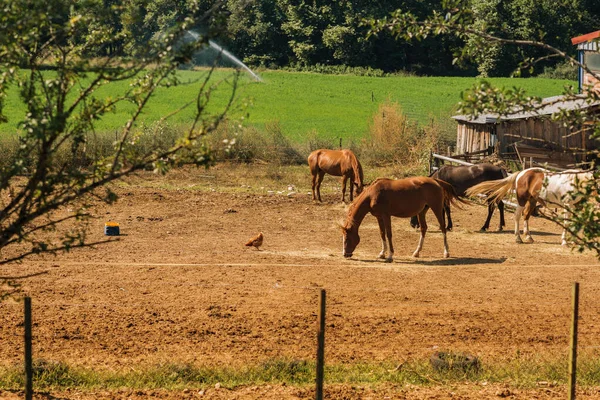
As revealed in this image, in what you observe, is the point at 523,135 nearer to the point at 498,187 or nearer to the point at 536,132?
the point at 536,132

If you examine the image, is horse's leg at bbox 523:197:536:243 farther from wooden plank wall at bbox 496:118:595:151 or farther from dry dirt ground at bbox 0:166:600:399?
wooden plank wall at bbox 496:118:595:151

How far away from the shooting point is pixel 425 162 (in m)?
30.5

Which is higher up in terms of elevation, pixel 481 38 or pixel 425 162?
pixel 481 38

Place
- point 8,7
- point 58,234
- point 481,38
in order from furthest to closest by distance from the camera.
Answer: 1. point 58,234
2. point 481,38
3. point 8,7

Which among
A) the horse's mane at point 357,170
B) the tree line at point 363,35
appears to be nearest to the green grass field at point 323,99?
the tree line at point 363,35

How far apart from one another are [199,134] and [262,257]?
35.5ft

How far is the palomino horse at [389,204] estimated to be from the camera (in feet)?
57.2

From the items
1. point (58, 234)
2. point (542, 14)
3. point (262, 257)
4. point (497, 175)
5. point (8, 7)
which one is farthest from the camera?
point (542, 14)

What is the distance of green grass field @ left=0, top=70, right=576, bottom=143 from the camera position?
4519 cm

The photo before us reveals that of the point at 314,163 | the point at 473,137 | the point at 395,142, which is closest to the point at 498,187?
the point at 314,163

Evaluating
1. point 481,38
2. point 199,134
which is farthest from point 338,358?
point 199,134

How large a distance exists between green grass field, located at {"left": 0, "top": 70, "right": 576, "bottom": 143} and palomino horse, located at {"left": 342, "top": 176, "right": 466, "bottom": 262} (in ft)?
65.7

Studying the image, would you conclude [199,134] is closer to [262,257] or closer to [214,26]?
[214,26]

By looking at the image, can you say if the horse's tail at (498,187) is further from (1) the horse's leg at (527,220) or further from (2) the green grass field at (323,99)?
(2) the green grass field at (323,99)
